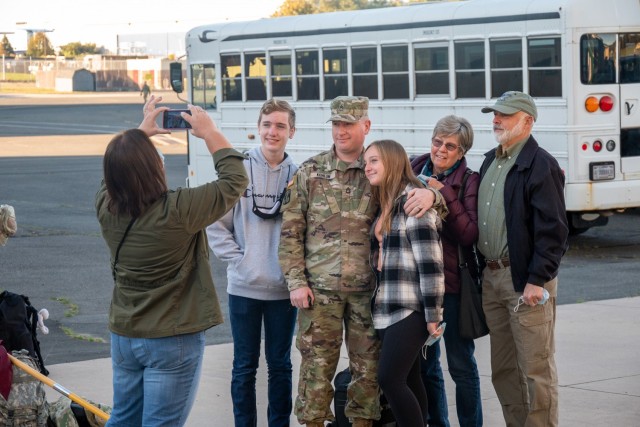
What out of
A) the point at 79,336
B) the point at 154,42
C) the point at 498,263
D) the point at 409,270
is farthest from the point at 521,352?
the point at 154,42

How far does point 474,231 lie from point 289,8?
105 m

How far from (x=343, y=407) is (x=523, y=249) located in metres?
1.19

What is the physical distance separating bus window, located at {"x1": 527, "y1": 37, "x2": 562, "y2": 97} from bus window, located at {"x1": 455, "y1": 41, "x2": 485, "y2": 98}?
2.48 feet

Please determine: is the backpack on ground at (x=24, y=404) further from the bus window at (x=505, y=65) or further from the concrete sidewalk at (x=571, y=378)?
the bus window at (x=505, y=65)

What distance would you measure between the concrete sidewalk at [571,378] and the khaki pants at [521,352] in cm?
72

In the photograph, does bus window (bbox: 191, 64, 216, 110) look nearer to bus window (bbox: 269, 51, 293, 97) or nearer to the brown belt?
bus window (bbox: 269, 51, 293, 97)

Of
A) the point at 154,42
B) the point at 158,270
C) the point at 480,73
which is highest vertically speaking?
the point at 154,42

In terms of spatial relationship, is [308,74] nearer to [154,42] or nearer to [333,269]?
[333,269]


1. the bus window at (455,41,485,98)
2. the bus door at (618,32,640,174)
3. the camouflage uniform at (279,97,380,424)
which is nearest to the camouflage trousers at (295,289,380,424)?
the camouflage uniform at (279,97,380,424)

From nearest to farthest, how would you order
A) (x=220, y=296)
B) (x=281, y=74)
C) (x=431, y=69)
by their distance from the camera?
(x=220, y=296) < (x=431, y=69) < (x=281, y=74)

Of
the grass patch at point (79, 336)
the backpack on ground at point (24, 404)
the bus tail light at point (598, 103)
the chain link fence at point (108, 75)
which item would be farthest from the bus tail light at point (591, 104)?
the chain link fence at point (108, 75)

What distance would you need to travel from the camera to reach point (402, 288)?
5.20m

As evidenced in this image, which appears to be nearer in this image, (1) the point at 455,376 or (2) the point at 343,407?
(2) the point at 343,407

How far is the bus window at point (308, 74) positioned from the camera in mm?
15961
